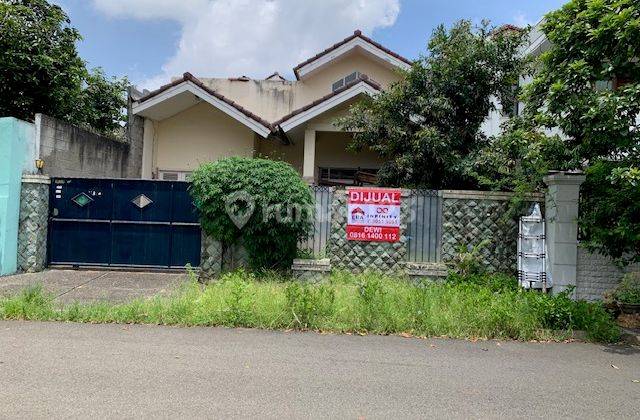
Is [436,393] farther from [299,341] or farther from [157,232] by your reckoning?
[157,232]

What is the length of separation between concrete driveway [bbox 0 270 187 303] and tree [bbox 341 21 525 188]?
5201 millimetres

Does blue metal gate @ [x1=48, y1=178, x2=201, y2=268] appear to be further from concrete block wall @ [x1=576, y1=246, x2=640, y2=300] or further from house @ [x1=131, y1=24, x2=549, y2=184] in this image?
concrete block wall @ [x1=576, y1=246, x2=640, y2=300]

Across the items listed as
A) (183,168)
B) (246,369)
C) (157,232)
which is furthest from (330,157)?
(246,369)

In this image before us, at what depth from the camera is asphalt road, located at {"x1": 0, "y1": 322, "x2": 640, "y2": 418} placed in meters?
3.95

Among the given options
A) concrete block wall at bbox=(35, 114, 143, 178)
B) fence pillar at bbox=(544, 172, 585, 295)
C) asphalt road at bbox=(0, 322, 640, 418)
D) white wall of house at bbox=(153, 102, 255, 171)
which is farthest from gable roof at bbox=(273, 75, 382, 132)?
asphalt road at bbox=(0, 322, 640, 418)

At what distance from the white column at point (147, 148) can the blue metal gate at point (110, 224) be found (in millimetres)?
3879

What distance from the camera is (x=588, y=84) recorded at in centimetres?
743

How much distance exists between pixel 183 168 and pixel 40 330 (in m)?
8.71

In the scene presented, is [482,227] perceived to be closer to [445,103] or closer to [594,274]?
[594,274]

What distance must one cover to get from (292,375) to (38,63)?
10.2 metres

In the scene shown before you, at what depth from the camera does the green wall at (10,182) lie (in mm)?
9430

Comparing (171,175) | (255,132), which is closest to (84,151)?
(171,175)

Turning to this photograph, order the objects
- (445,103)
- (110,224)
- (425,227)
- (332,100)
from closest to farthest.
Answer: (425,227), (445,103), (110,224), (332,100)

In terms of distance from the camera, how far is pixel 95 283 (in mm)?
9055
